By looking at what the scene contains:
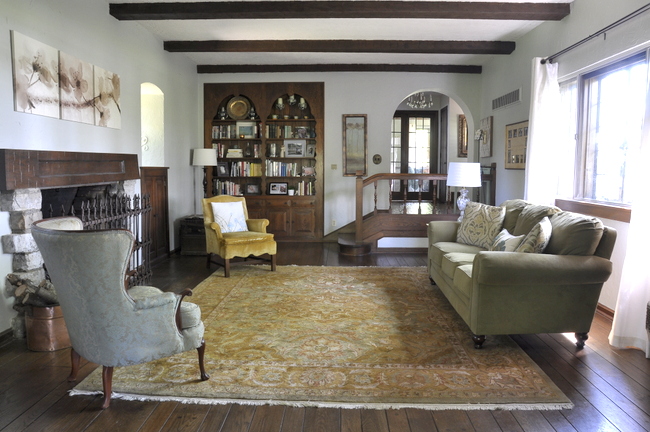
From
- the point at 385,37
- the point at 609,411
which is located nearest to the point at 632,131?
the point at 609,411

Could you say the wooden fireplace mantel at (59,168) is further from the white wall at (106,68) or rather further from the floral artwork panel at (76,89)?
the floral artwork panel at (76,89)

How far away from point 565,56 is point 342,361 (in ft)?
13.8

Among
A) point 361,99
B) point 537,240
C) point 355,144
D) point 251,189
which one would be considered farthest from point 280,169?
point 537,240

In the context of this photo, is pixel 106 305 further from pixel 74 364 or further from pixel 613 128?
pixel 613 128

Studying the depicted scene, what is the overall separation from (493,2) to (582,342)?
3629 millimetres

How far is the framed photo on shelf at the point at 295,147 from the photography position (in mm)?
8870

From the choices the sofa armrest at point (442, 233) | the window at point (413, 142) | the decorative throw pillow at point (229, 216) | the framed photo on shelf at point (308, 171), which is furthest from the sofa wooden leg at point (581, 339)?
the window at point (413, 142)

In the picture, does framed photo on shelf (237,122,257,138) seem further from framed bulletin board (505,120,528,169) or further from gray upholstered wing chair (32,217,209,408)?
gray upholstered wing chair (32,217,209,408)

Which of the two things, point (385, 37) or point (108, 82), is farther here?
point (385, 37)

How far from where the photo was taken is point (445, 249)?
15.7 feet

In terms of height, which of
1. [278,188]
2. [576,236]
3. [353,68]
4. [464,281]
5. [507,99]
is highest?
[353,68]

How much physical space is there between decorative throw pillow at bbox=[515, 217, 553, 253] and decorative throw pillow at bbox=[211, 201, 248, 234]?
3710mm

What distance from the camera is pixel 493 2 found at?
5.18 metres

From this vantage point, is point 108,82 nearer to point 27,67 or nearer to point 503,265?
point 27,67
